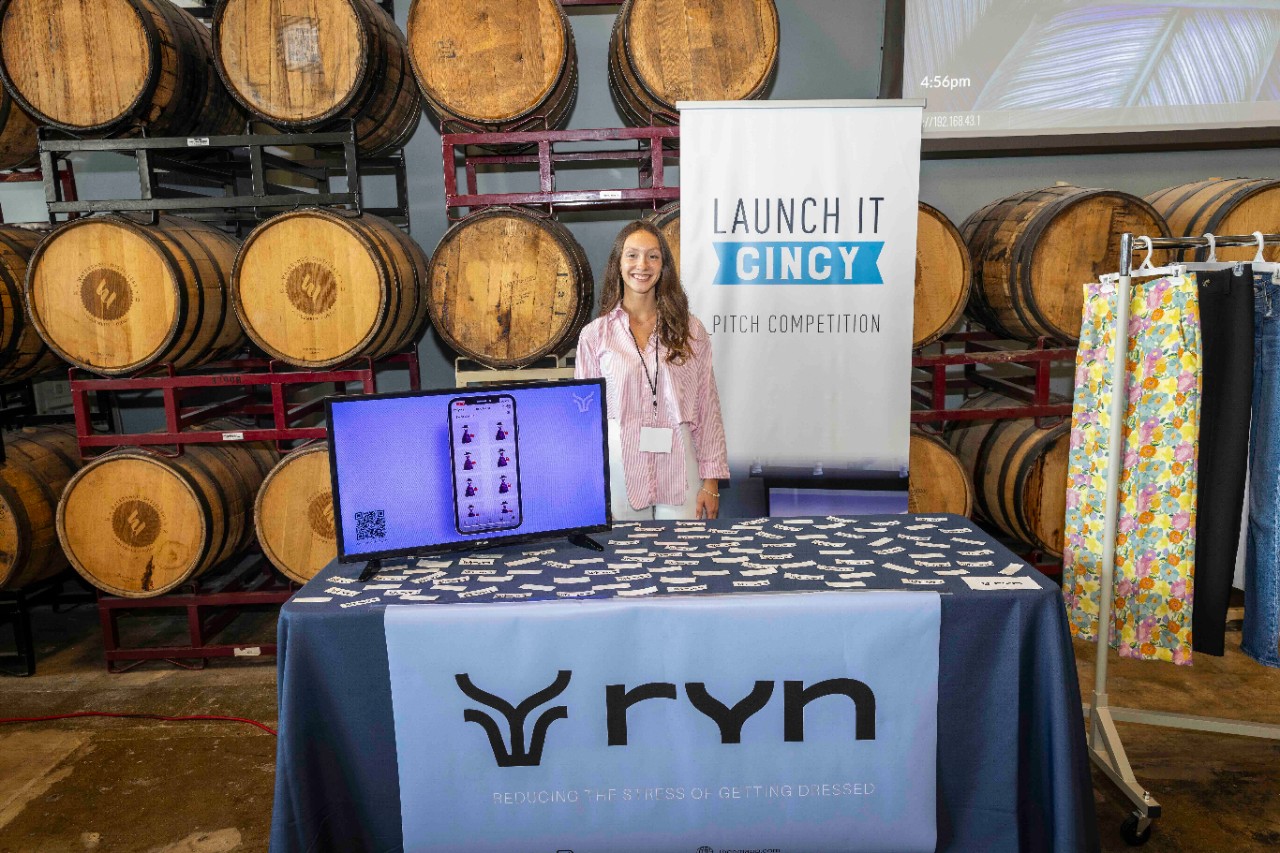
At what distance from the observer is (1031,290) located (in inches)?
138

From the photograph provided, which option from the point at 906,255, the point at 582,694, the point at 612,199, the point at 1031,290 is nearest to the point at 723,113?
the point at 612,199

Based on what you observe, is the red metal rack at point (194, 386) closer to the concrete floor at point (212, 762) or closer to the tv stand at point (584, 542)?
the concrete floor at point (212, 762)

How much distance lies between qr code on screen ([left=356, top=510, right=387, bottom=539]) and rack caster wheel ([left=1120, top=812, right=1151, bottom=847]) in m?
2.30

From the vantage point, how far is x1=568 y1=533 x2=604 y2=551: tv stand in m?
2.18

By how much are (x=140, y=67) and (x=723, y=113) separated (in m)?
2.51

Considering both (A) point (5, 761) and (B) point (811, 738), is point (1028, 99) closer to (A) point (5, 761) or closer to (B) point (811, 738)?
(B) point (811, 738)

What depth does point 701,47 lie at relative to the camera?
343cm

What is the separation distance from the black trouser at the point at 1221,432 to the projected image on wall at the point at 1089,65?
243 cm

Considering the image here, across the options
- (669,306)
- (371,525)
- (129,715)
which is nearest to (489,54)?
(669,306)

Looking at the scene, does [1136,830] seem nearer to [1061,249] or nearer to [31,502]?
[1061,249]

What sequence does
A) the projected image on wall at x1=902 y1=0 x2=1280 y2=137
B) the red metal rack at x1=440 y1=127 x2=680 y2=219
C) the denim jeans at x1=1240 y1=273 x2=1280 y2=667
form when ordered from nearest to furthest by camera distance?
the denim jeans at x1=1240 y1=273 x2=1280 y2=667
the red metal rack at x1=440 y1=127 x2=680 y2=219
the projected image on wall at x1=902 y1=0 x2=1280 y2=137

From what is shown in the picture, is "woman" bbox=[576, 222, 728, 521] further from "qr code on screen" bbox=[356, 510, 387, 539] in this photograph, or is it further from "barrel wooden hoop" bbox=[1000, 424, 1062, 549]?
"barrel wooden hoop" bbox=[1000, 424, 1062, 549]

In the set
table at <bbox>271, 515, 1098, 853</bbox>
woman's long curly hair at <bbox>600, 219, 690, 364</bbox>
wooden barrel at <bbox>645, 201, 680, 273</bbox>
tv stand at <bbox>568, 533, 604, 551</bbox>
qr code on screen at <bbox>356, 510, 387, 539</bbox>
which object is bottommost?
table at <bbox>271, 515, 1098, 853</bbox>

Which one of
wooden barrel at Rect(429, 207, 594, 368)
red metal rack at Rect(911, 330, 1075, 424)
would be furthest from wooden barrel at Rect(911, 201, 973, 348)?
wooden barrel at Rect(429, 207, 594, 368)
